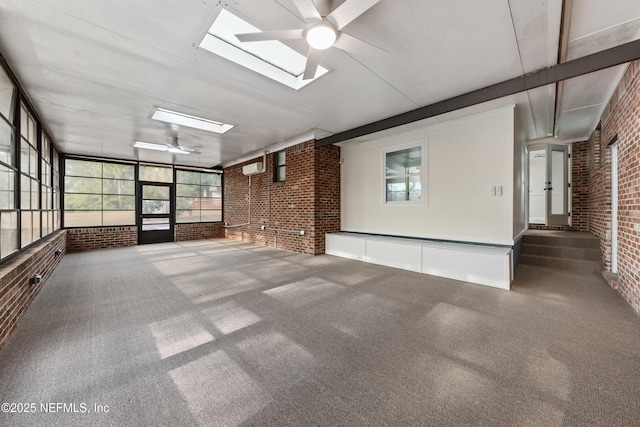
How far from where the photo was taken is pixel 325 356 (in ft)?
6.56

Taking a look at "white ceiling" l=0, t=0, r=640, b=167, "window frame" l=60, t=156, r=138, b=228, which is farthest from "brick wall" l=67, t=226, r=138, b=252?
"white ceiling" l=0, t=0, r=640, b=167

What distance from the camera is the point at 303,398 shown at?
1557mm

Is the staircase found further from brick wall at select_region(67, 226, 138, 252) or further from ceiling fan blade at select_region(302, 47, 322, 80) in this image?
brick wall at select_region(67, 226, 138, 252)

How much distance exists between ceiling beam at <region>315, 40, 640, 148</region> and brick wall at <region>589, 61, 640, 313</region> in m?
0.37

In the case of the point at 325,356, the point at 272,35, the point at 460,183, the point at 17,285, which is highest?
the point at 272,35

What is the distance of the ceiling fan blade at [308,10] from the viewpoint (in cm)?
191

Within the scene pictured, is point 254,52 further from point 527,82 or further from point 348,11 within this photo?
point 527,82

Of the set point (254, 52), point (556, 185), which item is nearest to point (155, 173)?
point (254, 52)

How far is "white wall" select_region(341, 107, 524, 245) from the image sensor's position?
160 inches

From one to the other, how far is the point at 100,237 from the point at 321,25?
28.6 feet

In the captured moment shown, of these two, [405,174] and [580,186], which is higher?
[405,174]

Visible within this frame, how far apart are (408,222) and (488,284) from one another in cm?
191

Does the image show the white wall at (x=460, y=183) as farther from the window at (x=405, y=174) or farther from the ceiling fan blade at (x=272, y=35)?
the ceiling fan blade at (x=272, y=35)

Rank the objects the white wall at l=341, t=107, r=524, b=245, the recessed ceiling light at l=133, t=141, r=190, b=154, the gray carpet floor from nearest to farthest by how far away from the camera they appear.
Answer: the gray carpet floor
the white wall at l=341, t=107, r=524, b=245
the recessed ceiling light at l=133, t=141, r=190, b=154
